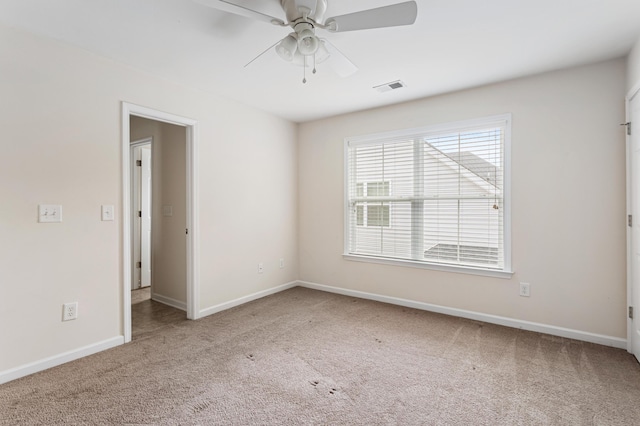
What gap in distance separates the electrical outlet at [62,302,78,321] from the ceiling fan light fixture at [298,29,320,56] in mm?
2611

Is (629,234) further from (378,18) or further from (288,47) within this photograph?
(288,47)

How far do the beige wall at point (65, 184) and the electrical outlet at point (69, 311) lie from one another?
3 cm

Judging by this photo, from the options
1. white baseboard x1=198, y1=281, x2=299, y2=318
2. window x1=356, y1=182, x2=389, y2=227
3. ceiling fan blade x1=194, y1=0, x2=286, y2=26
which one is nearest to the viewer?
ceiling fan blade x1=194, y1=0, x2=286, y2=26

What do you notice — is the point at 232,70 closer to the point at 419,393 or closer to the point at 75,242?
the point at 75,242

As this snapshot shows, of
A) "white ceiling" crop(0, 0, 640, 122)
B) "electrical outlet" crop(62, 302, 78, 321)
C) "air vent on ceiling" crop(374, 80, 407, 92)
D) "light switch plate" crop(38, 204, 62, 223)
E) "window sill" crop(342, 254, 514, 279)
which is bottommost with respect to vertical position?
"electrical outlet" crop(62, 302, 78, 321)

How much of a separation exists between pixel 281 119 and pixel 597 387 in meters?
4.22

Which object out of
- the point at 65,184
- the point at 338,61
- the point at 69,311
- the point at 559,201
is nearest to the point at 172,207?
the point at 65,184

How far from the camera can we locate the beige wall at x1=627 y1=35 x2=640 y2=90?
2322 mm

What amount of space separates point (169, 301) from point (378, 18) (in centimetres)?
380

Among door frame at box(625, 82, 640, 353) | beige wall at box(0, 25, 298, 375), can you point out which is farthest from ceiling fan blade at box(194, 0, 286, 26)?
door frame at box(625, 82, 640, 353)

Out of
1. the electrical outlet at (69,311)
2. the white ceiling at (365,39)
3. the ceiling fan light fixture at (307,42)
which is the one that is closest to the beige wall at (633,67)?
the white ceiling at (365,39)

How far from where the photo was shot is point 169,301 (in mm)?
3896

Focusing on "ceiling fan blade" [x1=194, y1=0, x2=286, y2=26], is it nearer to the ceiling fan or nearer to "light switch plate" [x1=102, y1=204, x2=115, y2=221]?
the ceiling fan

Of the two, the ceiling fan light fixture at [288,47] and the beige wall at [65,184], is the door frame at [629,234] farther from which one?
the beige wall at [65,184]
